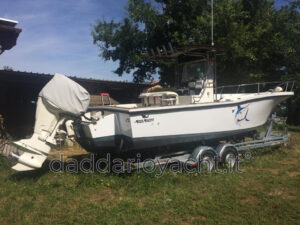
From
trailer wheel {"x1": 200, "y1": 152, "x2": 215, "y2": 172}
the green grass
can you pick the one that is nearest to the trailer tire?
trailer wheel {"x1": 200, "y1": 152, "x2": 215, "y2": 172}

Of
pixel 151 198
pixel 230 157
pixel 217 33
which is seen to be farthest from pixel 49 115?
pixel 217 33

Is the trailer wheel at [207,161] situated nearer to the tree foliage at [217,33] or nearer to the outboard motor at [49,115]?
the outboard motor at [49,115]

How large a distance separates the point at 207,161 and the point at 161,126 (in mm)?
1371

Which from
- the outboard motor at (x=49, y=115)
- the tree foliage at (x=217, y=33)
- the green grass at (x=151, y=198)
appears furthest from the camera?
the tree foliage at (x=217, y=33)

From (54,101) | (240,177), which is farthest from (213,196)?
(54,101)

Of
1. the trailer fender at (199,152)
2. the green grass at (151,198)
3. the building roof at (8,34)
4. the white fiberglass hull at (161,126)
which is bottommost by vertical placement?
the green grass at (151,198)

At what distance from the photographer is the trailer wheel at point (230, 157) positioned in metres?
5.76

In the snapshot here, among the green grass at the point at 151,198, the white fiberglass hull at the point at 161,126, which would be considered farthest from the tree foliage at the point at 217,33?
the green grass at the point at 151,198

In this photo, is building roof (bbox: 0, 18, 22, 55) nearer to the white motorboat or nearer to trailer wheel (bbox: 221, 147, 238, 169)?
the white motorboat

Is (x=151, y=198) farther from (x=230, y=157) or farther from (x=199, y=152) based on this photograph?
(x=230, y=157)

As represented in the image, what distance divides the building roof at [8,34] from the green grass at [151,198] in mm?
3984

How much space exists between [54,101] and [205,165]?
11.0 feet

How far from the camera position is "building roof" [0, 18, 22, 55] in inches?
290

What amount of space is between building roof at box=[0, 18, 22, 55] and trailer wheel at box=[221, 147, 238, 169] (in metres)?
6.68
